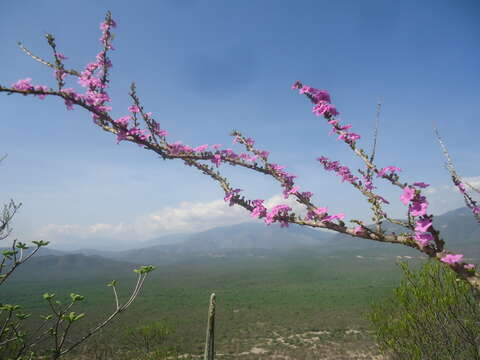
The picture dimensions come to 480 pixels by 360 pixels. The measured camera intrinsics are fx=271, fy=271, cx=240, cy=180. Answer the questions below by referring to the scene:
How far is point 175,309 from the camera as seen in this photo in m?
45.4

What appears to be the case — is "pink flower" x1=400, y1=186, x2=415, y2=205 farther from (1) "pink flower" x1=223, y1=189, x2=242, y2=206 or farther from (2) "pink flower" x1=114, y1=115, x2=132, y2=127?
(2) "pink flower" x1=114, y1=115, x2=132, y2=127

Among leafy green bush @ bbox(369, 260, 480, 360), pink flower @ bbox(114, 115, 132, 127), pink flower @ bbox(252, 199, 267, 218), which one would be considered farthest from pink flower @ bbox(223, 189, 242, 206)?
leafy green bush @ bbox(369, 260, 480, 360)

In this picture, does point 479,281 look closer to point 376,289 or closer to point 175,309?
point 175,309

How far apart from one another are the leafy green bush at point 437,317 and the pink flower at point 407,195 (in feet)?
21.8

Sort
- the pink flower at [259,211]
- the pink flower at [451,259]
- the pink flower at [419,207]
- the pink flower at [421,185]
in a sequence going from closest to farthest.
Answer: the pink flower at [451,259]
the pink flower at [419,207]
the pink flower at [421,185]
the pink flower at [259,211]

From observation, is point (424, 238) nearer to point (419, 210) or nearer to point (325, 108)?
point (419, 210)

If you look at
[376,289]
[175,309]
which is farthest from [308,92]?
[376,289]

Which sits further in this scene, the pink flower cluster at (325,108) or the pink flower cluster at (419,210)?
the pink flower cluster at (325,108)

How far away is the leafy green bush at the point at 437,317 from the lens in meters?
7.18

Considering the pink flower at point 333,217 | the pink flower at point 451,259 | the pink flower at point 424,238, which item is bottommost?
the pink flower at point 451,259

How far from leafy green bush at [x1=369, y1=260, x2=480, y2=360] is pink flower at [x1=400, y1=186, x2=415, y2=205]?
6638 mm

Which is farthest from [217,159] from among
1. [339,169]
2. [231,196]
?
[339,169]

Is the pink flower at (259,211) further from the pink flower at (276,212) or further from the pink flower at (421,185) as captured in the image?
the pink flower at (421,185)

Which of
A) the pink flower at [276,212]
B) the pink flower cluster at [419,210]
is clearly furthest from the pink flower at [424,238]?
the pink flower at [276,212]
